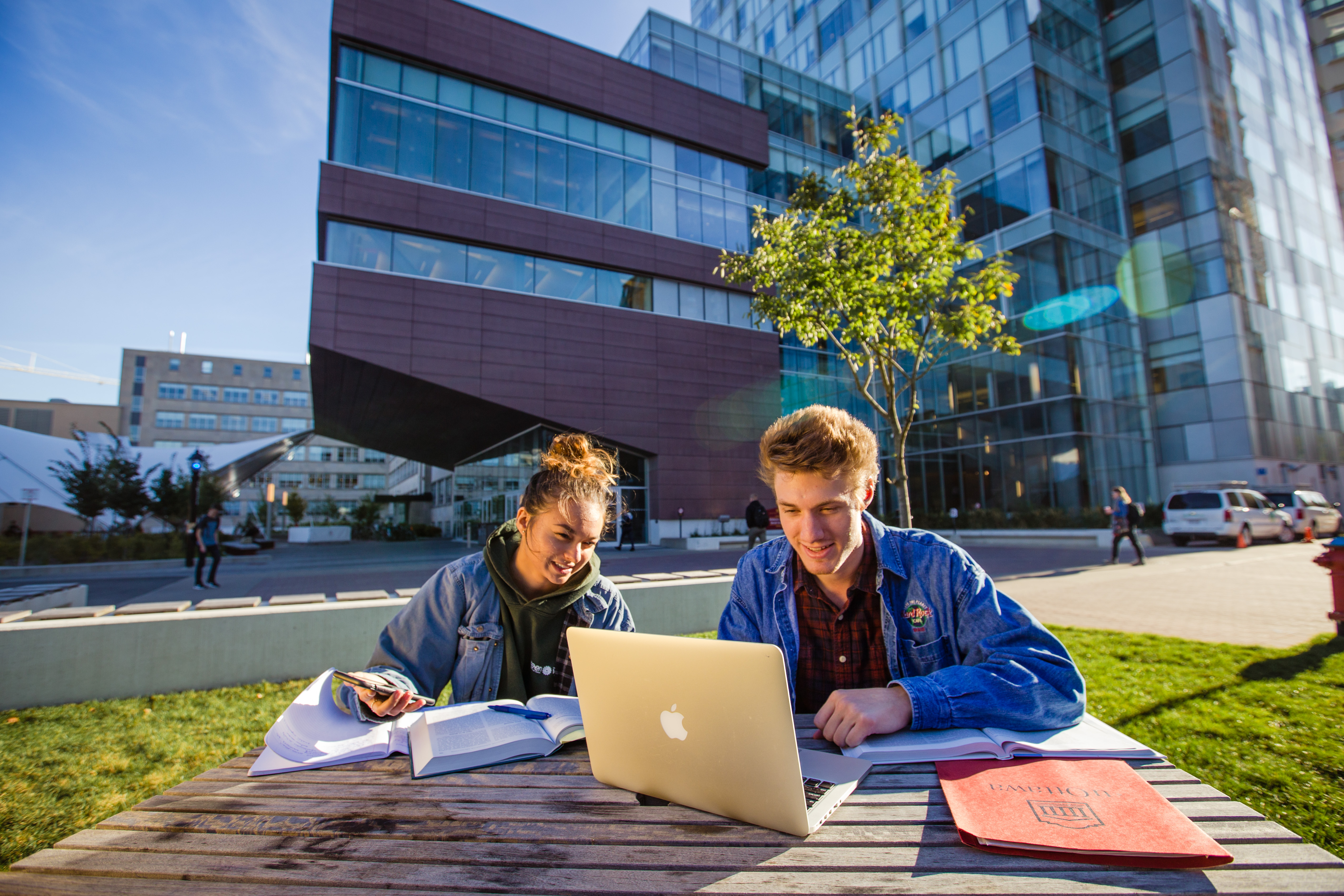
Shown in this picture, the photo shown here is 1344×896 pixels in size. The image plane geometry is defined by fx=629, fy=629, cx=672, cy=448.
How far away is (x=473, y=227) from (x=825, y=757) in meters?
22.4

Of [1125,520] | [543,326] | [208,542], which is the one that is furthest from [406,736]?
[543,326]

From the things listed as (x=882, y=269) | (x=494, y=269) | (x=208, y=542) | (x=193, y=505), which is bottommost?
(x=208, y=542)

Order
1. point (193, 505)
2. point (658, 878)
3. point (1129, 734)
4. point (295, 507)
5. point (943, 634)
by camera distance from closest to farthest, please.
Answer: point (658, 878)
point (943, 634)
point (1129, 734)
point (193, 505)
point (295, 507)

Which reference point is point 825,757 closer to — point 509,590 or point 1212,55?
point 509,590

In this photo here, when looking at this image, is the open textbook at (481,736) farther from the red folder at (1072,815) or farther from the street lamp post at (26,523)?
the street lamp post at (26,523)

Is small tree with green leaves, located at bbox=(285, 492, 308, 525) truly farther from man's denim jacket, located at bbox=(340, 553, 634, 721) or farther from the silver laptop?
the silver laptop

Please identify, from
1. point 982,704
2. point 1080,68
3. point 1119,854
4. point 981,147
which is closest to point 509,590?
point 982,704

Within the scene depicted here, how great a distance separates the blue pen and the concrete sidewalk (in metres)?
4.23

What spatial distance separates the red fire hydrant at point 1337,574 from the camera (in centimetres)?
570

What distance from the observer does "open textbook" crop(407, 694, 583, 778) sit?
141 cm

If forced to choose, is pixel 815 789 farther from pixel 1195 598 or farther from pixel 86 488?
pixel 86 488

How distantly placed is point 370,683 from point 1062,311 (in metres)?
26.4

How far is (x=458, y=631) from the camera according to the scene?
2434 mm

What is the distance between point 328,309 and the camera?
18.8m
